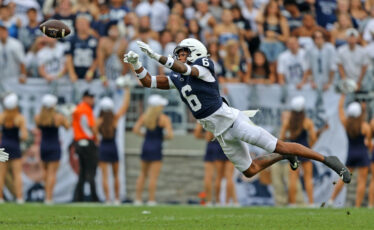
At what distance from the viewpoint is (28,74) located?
16.8m

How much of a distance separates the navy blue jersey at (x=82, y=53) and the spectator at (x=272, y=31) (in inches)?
129

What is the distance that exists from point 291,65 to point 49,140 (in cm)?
472

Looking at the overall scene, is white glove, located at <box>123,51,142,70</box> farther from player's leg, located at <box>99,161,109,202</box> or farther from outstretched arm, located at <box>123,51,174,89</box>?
player's leg, located at <box>99,161,109,202</box>

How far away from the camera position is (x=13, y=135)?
15.7 m

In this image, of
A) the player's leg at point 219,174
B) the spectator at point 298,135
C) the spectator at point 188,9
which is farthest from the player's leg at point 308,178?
the spectator at point 188,9

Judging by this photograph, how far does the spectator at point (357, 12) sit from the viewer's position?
19.1 meters

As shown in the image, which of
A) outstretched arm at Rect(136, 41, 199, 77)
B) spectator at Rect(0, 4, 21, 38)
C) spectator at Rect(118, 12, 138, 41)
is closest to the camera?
outstretched arm at Rect(136, 41, 199, 77)

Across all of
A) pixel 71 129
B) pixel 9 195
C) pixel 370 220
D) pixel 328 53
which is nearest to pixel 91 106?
pixel 71 129

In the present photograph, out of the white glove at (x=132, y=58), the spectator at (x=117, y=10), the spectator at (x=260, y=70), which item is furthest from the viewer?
the spectator at (x=117, y=10)

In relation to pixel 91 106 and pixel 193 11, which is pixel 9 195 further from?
pixel 193 11

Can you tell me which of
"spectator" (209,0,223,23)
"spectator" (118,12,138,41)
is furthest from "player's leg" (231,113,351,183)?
"spectator" (209,0,223,23)

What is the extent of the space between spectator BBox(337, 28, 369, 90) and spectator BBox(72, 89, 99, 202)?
15.7ft

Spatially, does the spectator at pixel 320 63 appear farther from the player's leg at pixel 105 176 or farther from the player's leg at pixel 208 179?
the player's leg at pixel 105 176

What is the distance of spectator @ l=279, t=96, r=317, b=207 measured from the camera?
53.1ft
